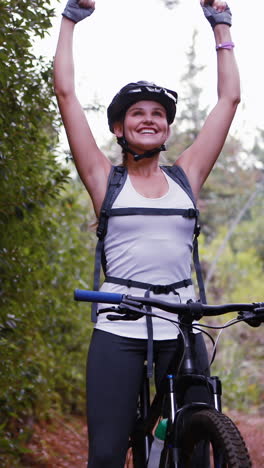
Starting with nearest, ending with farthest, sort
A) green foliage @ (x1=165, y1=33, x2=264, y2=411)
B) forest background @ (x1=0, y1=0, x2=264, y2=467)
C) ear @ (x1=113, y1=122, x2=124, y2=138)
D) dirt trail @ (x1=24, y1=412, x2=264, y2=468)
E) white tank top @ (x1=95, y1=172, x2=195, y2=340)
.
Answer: white tank top @ (x1=95, y1=172, x2=195, y2=340)
ear @ (x1=113, y1=122, x2=124, y2=138)
forest background @ (x1=0, y1=0, x2=264, y2=467)
dirt trail @ (x1=24, y1=412, x2=264, y2=468)
green foliage @ (x1=165, y1=33, x2=264, y2=411)

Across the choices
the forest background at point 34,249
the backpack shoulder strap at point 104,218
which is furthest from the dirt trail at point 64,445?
the backpack shoulder strap at point 104,218

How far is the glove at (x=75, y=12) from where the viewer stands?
334cm

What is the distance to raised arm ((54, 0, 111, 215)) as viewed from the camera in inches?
126

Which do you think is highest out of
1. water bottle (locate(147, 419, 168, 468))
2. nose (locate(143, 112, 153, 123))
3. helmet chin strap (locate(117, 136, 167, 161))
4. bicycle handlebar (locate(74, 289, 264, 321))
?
nose (locate(143, 112, 153, 123))

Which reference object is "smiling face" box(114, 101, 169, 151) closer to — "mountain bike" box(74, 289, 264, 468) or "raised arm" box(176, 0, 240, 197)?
"raised arm" box(176, 0, 240, 197)

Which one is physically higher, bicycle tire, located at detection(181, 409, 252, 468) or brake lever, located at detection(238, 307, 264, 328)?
brake lever, located at detection(238, 307, 264, 328)

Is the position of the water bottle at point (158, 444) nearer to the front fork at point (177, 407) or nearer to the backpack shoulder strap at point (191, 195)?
the front fork at point (177, 407)

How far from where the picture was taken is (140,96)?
129 inches

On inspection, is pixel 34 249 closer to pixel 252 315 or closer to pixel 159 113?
pixel 159 113

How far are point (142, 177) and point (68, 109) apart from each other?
1.51ft

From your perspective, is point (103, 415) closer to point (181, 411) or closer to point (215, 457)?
point (181, 411)

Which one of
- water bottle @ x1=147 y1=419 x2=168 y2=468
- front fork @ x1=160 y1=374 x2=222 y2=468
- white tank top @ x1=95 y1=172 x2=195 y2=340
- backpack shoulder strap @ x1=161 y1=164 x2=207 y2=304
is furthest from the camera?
backpack shoulder strap @ x1=161 y1=164 x2=207 y2=304

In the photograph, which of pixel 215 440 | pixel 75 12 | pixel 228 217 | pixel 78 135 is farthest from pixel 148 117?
pixel 228 217

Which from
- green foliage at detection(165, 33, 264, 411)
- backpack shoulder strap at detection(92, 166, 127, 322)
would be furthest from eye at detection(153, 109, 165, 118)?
green foliage at detection(165, 33, 264, 411)
